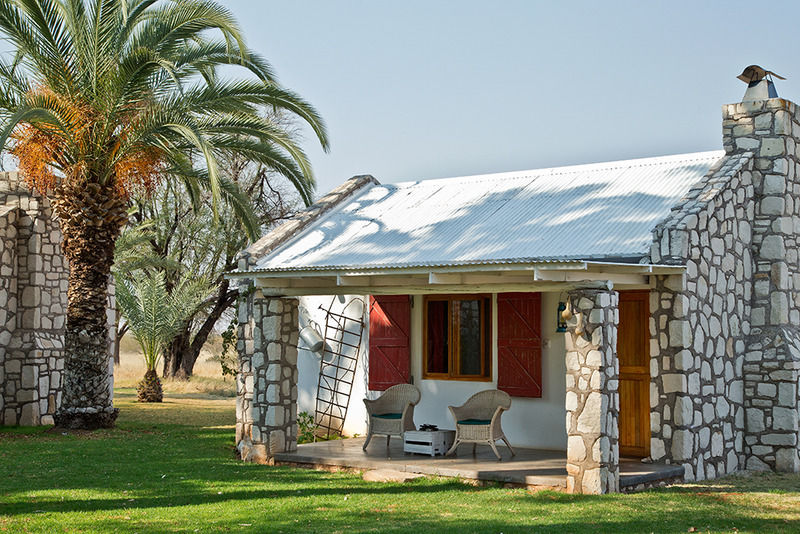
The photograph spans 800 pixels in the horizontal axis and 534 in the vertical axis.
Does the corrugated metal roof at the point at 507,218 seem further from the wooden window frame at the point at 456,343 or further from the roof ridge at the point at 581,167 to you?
the wooden window frame at the point at 456,343

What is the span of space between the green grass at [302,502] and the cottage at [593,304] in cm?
79

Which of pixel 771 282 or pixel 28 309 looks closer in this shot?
pixel 771 282

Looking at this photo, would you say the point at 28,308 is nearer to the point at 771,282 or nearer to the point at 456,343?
the point at 456,343

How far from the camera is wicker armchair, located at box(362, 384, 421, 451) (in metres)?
11.9

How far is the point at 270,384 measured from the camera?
1188 cm

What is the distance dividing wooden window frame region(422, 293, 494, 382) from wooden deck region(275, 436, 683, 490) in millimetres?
1082

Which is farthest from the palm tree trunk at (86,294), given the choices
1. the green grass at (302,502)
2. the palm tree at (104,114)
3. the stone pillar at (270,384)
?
the stone pillar at (270,384)

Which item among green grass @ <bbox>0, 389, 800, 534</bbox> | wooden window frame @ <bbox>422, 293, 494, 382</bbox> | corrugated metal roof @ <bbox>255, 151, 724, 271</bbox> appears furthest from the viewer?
wooden window frame @ <bbox>422, 293, 494, 382</bbox>

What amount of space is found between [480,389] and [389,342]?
168cm

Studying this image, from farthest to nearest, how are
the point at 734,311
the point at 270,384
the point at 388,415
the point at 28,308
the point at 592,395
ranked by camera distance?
the point at 28,308 → the point at 388,415 → the point at 270,384 → the point at 734,311 → the point at 592,395

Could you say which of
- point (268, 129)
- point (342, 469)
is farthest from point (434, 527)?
point (268, 129)

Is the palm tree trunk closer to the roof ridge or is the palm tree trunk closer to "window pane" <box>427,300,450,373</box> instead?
the roof ridge

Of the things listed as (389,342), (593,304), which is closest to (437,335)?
(389,342)

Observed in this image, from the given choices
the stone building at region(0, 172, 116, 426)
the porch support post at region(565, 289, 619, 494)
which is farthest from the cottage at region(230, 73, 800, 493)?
the stone building at region(0, 172, 116, 426)
